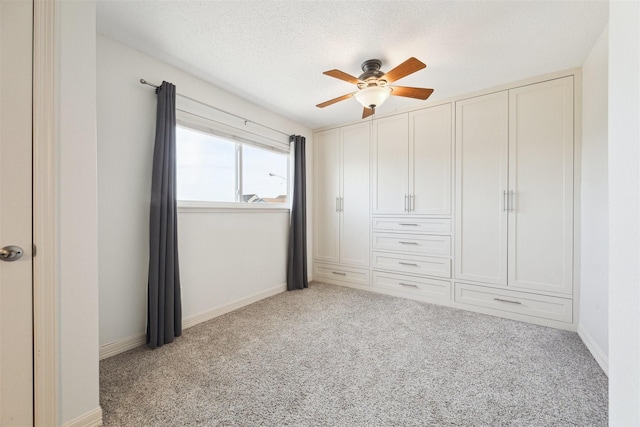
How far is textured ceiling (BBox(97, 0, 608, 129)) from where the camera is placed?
173 centimetres

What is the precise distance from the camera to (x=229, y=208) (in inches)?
115

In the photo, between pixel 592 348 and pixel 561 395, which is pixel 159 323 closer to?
pixel 561 395

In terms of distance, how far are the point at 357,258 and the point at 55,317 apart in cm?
320

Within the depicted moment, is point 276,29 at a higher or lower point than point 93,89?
higher

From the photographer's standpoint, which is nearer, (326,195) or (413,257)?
(413,257)

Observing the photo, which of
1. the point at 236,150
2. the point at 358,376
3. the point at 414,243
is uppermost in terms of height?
the point at 236,150

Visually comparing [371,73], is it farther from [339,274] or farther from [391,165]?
[339,274]

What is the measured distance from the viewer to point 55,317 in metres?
1.26

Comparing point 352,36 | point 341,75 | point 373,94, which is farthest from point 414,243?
point 352,36

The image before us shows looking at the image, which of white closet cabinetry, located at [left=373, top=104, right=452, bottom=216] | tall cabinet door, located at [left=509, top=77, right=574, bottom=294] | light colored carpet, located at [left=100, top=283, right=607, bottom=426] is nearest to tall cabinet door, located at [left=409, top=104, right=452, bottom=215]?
white closet cabinetry, located at [left=373, top=104, right=452, bottom=216]

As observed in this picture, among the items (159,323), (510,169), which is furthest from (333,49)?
(159,323)

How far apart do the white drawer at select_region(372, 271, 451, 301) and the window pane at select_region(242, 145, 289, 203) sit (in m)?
1.80

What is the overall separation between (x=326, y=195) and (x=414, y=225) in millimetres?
1457

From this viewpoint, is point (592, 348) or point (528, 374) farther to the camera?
point (592, 348)
